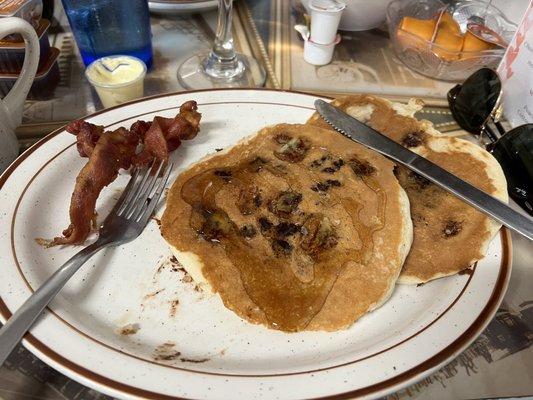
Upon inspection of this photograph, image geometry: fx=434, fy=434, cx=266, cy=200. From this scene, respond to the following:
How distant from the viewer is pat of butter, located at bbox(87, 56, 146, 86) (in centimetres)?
164

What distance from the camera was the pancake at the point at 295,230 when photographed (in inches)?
40.8

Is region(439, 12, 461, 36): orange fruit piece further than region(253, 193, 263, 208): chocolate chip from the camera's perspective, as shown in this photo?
Yes

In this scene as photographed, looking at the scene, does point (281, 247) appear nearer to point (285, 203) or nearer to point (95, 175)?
point (285, 203)

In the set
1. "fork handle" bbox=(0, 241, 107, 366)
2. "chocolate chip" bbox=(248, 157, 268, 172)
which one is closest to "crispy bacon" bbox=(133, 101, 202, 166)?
"chocolate chip" bbox=(248, 157, 268, 172)

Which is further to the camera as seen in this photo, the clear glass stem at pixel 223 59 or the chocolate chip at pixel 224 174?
the clear glass stem at pixel 223 59

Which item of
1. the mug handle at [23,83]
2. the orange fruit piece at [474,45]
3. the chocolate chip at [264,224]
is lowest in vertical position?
the chocolate chip at [264,224]

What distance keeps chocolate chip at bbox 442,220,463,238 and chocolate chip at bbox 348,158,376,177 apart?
0.24 meters

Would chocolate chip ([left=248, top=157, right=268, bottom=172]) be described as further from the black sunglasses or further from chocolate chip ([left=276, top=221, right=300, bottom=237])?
the black sunglasses

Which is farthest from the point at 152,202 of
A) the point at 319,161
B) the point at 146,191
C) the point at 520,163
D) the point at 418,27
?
the point at 418,27

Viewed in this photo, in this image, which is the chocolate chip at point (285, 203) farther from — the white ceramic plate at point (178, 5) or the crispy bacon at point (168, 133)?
the white ceramic plate at point (178, 5)

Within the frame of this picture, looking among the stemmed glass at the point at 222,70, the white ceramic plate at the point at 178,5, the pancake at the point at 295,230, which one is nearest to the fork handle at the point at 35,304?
the pancake at the point at 295,230

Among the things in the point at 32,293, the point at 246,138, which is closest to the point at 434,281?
the point at 246,138

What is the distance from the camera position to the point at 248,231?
3.74ft

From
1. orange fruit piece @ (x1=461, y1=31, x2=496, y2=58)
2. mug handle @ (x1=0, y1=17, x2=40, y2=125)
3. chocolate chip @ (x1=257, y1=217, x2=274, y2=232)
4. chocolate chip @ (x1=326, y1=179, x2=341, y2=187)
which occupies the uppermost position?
mug handle @ (x1=0, y1=17, x2=40, y2=125)
